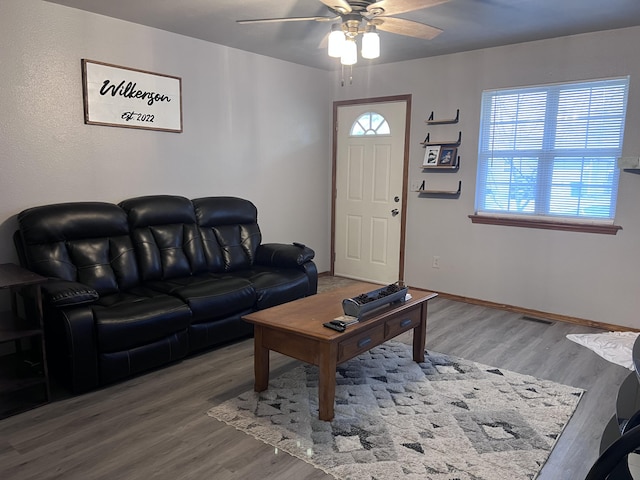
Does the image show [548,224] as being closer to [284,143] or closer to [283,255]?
[283,255]

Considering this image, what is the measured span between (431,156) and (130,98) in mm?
2921

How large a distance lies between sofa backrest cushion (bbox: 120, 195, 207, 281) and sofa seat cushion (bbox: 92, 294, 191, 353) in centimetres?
49

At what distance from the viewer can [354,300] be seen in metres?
2.67

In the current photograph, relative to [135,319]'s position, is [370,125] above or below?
above

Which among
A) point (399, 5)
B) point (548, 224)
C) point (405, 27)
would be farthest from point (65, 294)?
point (548, 224)

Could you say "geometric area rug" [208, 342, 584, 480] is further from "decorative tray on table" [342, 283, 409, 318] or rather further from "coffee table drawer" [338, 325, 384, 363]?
"decorative tray on table" [342, 283, 409, 318]

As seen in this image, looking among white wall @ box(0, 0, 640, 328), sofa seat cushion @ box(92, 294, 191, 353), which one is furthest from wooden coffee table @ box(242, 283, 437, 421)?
white wall @ box(0, 0, 640, 328)

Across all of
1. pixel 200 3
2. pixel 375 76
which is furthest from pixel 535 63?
pixel 200 3

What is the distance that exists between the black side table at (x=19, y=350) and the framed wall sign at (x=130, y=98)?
4.65 feet

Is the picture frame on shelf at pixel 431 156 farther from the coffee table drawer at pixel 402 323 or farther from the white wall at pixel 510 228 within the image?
the coffee table drawer at pixel 402 323

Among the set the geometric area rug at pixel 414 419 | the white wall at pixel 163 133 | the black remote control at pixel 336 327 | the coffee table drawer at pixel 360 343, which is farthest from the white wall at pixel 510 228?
the black remote control at pixel 336 327

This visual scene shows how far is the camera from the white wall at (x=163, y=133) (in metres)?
3.28

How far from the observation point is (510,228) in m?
4.52

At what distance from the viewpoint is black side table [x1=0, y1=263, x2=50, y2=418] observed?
2566mm
